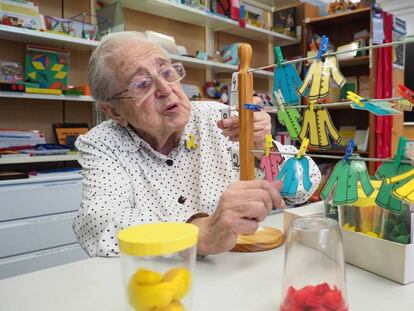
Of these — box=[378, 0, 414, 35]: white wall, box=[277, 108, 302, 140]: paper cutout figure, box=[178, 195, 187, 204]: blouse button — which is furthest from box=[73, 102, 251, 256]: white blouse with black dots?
box=[378, 0, 414, 35]: white wall

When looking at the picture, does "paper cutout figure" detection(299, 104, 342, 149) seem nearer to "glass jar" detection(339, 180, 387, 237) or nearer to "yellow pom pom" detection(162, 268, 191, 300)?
"glass jar" detection(339, 180, 387, 237)

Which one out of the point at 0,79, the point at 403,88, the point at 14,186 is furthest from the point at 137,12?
the point at 403,88

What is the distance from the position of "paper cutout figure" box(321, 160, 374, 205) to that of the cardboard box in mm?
124

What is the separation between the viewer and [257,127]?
0.93 m

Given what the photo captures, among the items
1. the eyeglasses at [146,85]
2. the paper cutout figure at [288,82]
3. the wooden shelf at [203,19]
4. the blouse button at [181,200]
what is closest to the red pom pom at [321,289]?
the paper cutout figure at [288,82]

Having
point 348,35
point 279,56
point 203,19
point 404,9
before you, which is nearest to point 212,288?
point 279,56

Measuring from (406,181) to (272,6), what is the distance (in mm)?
3922

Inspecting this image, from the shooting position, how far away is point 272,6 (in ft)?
13.3

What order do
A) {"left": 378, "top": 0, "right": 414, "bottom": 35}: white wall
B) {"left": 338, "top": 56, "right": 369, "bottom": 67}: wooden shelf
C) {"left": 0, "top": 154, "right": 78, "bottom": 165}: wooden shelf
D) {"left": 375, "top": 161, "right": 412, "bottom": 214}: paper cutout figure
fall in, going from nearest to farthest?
{"left": 375, "top": 161, "right": 412, "bottom": 214}: paper cutout figure
{"left": 0, "top": 154, "right": 78, "bottom": 165}: wooden shelf
{"left": 338, "top": 56, "right": 369, "bottom": 67}: wooden shelf
{"left": 378, "top": 0, "right": 414, "bottom": 35}: white wall

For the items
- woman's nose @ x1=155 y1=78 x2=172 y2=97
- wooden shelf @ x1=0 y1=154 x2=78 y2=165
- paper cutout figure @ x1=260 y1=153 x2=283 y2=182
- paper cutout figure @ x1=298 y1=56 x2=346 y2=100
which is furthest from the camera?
wooden shelf @ x1=0 y1=154 x2=78 y2=165

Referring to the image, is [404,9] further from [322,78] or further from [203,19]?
[322,78]

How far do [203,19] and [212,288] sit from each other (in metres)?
2.77

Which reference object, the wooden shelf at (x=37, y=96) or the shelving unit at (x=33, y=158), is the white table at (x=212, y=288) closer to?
the shelving unit at (x=33, y=158)

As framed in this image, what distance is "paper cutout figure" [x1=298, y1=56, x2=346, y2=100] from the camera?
0.67 m
